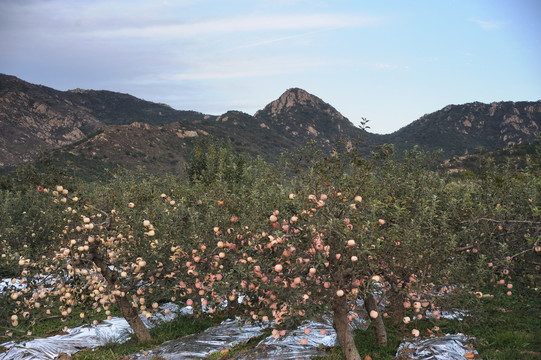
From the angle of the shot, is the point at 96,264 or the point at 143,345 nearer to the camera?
the point at 96,264

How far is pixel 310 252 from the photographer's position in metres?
Result: 5.93

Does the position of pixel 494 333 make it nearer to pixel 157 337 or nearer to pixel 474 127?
pixel 157 337

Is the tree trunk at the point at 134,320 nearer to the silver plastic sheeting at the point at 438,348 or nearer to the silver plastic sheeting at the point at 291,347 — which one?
the silver plastic sheeting at the point at 291,347

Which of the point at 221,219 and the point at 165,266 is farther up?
the point at 221,219

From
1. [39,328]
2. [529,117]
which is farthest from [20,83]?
[529,117]

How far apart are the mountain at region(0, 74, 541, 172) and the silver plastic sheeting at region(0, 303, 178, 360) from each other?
3527 inches

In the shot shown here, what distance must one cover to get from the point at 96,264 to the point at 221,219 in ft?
11.7

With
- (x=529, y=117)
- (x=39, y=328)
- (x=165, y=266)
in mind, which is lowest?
(x=39, y=328)

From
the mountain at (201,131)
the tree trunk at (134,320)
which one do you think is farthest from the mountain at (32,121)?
the tree trunk at (134,320)

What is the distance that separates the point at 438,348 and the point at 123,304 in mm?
8446

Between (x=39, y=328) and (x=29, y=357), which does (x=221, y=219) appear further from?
(x=39, y=328)

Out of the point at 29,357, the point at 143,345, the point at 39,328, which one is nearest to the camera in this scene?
the point at 29,357

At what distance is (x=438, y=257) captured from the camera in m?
7.82

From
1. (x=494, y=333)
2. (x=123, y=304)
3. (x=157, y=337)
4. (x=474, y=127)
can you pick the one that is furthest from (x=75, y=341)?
(x=474, y=127)
